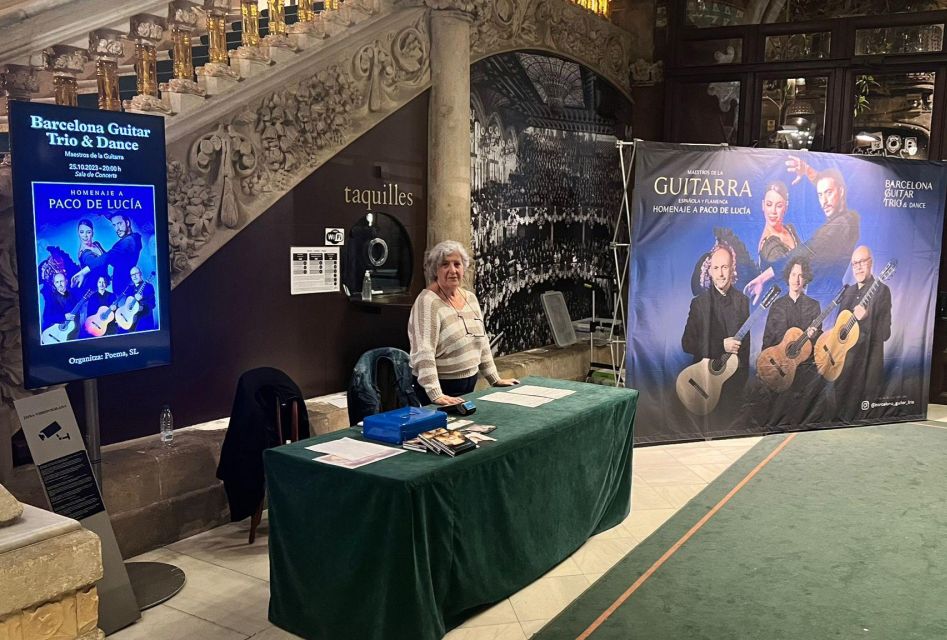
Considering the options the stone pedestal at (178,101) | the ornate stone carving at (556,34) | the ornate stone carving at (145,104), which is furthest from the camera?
the ornate stone carving at (556,34)

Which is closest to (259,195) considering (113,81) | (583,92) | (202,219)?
(202,219)

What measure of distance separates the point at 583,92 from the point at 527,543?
5.52 meters

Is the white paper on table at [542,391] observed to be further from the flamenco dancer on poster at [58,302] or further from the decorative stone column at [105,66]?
the decorative stone column at [105,66]

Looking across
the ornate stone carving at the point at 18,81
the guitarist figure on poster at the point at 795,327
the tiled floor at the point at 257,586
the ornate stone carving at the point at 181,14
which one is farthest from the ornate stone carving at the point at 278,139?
the guitarist figure on poster at the point at 795,327

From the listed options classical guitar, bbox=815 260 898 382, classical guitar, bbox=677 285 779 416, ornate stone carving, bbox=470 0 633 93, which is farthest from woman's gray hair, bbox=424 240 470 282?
classical guitar, bbox=815 260 898 382

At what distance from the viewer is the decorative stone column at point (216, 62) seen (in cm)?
448

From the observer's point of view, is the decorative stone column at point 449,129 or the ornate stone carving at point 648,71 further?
the ornate stone carving at point 648,71

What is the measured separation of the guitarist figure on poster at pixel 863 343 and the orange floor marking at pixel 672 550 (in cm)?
91

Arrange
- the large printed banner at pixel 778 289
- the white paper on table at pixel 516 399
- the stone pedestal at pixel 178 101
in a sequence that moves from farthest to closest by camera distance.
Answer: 1. the large printed banner at pixel 778 289
2. the stone pedestal at pixel 178 101
3. the white paper on table at pixel 516 399

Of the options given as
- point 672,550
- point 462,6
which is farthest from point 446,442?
point 462,6

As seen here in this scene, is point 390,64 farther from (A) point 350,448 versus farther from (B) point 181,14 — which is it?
(A) point 350,448

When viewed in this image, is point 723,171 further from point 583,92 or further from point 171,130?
point 171,130

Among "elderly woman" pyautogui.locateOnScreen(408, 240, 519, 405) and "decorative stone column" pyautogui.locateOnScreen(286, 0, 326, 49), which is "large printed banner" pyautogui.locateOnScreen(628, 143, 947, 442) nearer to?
"elderly woman" pyautogui.locateOnScreen(408, 240, 519, 405)

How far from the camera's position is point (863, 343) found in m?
6.59
